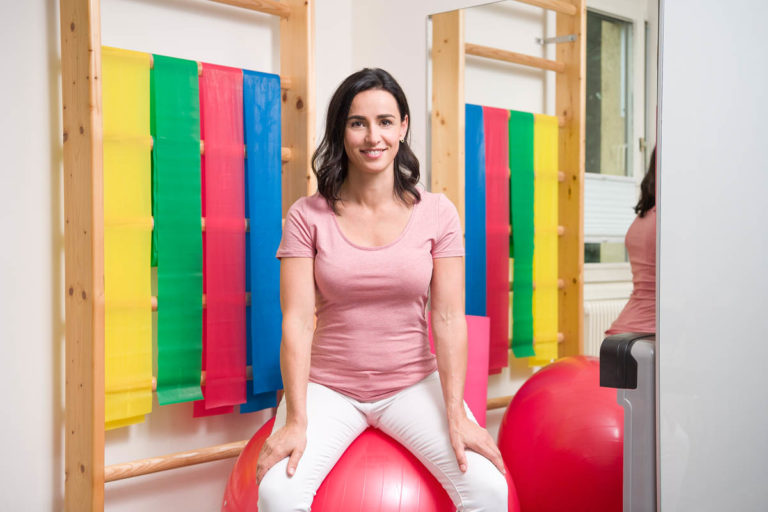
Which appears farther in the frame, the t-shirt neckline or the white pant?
the t-shirt neckline

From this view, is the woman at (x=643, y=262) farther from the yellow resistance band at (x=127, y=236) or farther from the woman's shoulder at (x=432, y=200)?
the yellow resistance band at (x=127, y=236)

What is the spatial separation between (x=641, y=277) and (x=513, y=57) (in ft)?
2.96

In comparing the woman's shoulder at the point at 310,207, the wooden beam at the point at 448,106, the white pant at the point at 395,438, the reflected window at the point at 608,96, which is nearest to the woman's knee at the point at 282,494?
the white pant at the point at 395,438

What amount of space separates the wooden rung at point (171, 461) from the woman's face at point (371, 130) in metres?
1.12

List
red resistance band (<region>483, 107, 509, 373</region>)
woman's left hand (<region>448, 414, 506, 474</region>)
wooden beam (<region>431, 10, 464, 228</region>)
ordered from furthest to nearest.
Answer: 1. wooden beam (<region>431, 10, 464, 228</region>)
2. red resistance band (<region>483, 107, 509, 373</region>)
3. woman's left hand (<region>448, 414, 506, 474</region>)

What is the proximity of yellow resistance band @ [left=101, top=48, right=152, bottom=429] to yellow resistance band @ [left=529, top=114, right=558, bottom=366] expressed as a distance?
1.22 m

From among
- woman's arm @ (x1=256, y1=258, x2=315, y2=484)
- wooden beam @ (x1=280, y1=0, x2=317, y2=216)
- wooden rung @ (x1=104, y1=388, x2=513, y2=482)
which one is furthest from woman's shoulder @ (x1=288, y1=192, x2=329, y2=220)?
wooden rung @ (x1=104, y1=388, x2=513, y2=482)

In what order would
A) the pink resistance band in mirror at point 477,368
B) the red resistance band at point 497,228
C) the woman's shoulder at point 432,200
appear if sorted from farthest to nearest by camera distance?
1. the red resistance band at point 497,228
2. the pink resistance band in mirror at point 477,368
3. the woman's shoulder at point 432,200

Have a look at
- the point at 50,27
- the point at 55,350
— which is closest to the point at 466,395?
the point at 55,350

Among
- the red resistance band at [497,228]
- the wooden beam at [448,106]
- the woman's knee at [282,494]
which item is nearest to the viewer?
the woman's knee at [282,494]

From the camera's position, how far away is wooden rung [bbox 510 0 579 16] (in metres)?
2.17

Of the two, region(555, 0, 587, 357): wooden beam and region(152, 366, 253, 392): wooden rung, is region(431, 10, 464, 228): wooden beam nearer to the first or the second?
region(555, 0, 587, 357): wooden beam

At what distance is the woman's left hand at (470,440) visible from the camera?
62.9 inches

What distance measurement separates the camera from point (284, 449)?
5.10 feet
